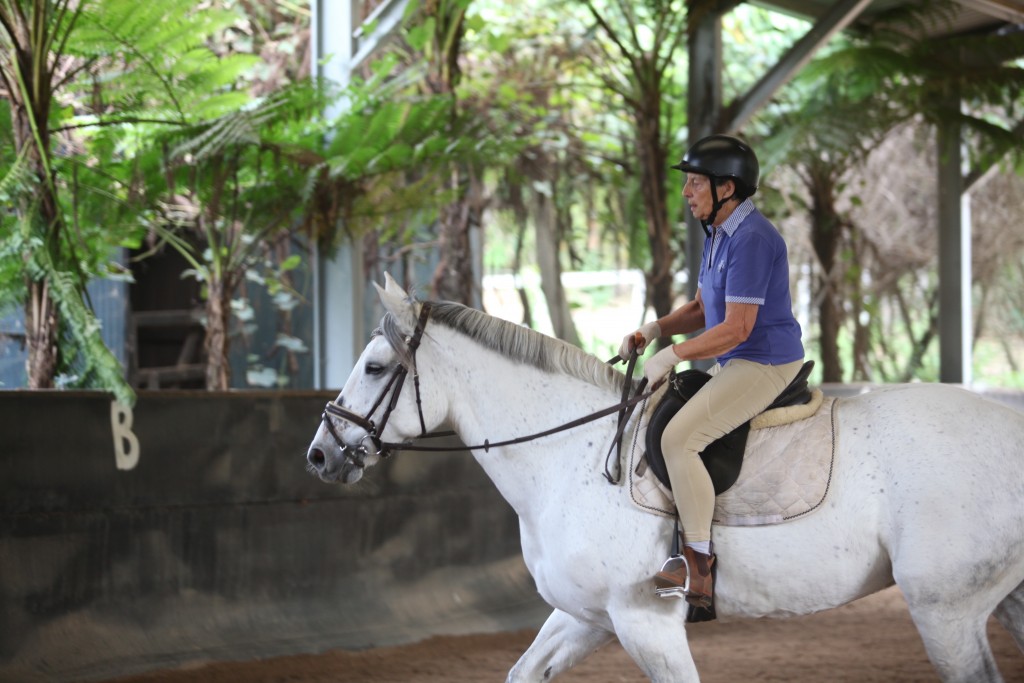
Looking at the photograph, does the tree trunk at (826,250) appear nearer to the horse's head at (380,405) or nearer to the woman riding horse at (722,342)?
the woman riding horse at (722,342)

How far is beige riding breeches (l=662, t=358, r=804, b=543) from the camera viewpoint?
3.66 m

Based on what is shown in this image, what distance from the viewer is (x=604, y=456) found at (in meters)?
3.90

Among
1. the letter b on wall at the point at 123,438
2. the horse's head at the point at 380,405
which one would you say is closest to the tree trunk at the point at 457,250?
the letter b on wall at the point at 123,438

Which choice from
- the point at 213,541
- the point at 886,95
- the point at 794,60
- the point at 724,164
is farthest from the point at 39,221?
the point at 886,95

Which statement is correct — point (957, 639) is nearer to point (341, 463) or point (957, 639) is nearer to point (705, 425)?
point (705, 425)

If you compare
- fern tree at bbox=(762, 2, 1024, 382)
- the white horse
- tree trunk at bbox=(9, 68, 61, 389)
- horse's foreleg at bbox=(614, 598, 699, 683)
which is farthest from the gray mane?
fern tree at bbox=(762, 2, 1024, 382)

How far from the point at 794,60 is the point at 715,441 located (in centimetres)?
535

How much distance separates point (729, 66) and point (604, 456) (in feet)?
37.7

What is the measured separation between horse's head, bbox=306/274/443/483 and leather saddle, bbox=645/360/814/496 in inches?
34.0

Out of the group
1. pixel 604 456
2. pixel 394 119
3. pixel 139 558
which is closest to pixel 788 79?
pixel 394 119

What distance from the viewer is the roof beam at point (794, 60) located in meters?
8.02

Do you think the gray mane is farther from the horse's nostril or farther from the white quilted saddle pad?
the horse's nostril

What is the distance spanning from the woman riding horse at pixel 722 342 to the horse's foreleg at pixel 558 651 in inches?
18.5

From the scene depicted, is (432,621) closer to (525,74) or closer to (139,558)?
(139,558)
